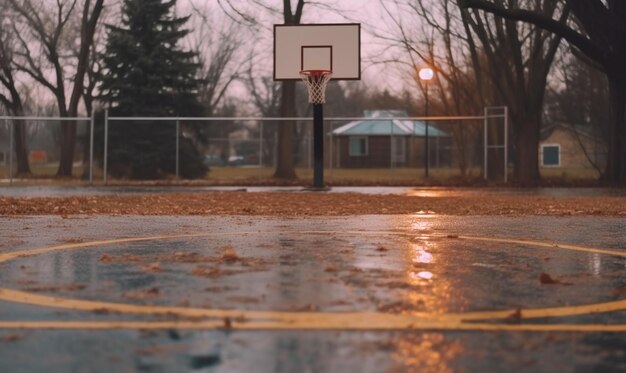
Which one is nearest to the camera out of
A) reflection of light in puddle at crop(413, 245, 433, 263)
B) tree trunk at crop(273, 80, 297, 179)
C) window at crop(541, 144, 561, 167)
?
reflection of light in puddle at crop(413, 245, 433, 263)

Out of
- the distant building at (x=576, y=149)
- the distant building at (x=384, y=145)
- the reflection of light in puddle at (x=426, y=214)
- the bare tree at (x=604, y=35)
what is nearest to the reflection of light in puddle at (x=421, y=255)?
the reflection of light in puddle at (x=426, y=214)

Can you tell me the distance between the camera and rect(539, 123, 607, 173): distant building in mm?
36781

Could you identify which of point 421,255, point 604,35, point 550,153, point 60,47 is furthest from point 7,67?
point 550,153

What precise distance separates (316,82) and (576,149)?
2610 cm

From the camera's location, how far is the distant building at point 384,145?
36.3 meters

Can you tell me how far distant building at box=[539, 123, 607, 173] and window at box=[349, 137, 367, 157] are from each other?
10259 mm

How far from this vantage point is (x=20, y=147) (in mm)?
30531

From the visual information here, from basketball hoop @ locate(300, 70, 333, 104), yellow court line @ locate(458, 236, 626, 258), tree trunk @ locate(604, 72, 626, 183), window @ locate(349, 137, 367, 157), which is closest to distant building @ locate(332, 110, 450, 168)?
window @ locate(349, 137, 367, 157)

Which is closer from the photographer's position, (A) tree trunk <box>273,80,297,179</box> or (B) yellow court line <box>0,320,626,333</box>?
(B) yellow court line <box>0,320,626,333</box>

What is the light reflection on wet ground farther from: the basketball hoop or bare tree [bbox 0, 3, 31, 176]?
bare tree [bbox 0, 3, 31, 176]

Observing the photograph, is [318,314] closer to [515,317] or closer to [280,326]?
[280,326]

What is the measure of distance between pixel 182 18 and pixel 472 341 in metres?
35.7

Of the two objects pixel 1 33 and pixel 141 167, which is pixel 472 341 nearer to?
pixel 141 167

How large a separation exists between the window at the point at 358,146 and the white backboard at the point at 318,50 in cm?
2061
